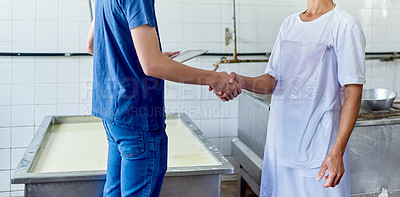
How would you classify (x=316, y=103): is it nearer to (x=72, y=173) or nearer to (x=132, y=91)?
(x=132, y=91)

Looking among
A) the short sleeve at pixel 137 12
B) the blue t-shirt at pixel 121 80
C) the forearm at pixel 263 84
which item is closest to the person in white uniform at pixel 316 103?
the forearm at pixel 263 84

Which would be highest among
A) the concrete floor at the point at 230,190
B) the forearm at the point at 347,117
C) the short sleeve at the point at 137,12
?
the short sleeve at the point at 137,12

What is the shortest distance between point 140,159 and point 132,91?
0.23 metres

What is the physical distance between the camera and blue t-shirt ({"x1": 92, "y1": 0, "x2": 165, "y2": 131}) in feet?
4.31

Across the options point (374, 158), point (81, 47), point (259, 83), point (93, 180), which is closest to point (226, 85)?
point (259, 83)

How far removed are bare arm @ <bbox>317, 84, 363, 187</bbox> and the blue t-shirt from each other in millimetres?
598

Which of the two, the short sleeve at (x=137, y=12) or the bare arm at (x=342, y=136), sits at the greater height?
the short sleeve at (x=137, y=12)

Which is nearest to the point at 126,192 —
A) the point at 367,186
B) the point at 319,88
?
Result: the point at 319,88

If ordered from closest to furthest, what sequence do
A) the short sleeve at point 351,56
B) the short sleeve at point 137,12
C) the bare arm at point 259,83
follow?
the short sleeve at point 137,12, the short sleeve at point 351,56, the bare arm at point 259,83

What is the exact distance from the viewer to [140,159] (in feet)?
4.44

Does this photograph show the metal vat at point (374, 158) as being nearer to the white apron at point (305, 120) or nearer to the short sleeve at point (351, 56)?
the white apron at point (305, 120)

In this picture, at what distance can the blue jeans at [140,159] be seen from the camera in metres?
1.36

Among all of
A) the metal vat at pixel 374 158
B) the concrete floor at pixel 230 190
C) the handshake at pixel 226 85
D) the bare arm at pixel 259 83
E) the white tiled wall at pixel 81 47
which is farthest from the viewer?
the concrete floor at pixel 230 190

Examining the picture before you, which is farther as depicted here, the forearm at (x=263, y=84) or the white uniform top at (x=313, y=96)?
the forearm at (x=263, y=84)
